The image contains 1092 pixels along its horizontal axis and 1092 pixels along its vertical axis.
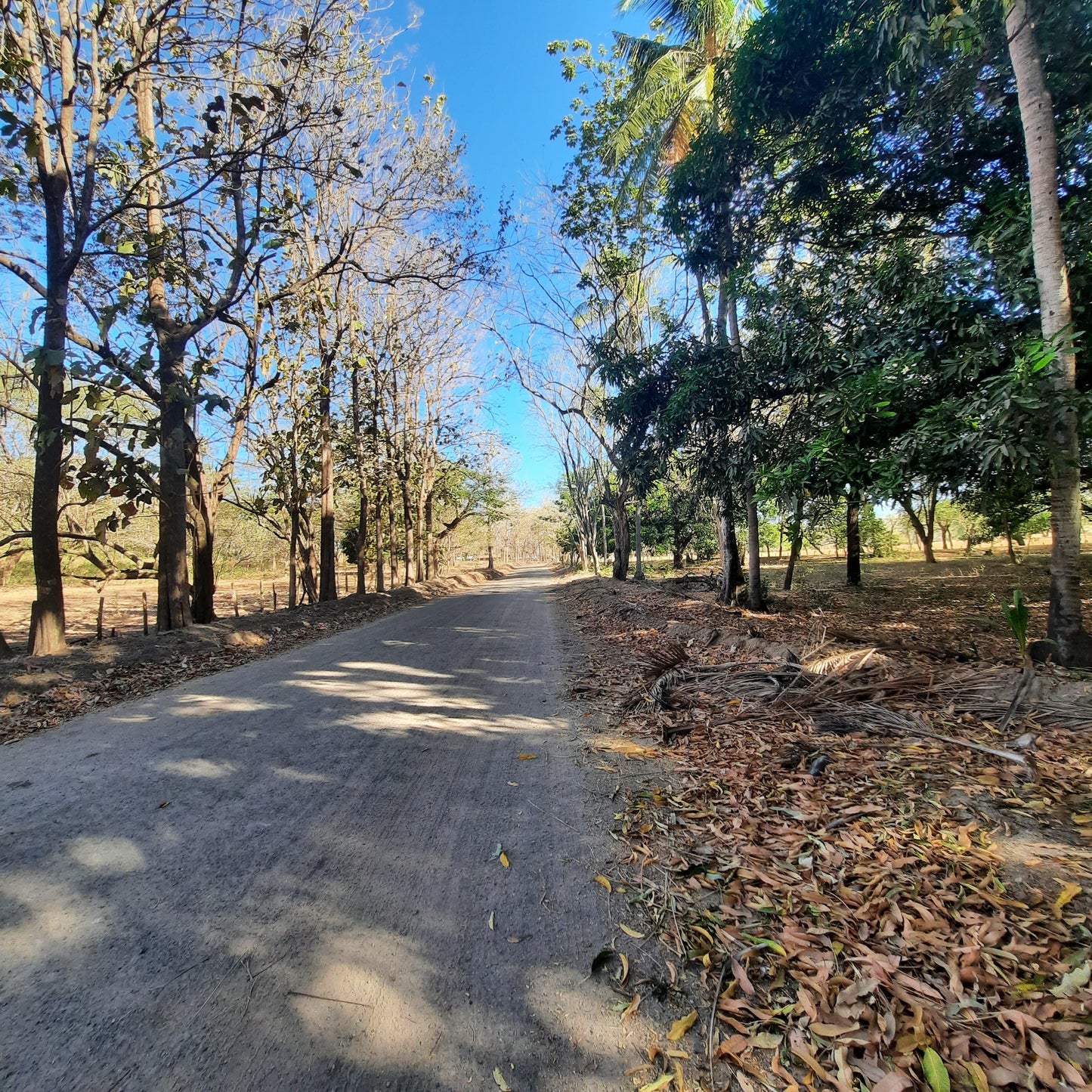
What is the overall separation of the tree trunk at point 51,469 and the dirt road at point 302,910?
9.75ft

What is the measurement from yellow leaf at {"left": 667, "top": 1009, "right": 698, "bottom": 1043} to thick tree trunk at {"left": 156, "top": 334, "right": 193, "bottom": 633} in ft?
28.7

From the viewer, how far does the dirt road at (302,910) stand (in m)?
1.54

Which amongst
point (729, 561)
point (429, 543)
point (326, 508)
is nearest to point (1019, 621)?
point (729, 561)

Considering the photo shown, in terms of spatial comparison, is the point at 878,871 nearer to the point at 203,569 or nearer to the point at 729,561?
the point at 729,561

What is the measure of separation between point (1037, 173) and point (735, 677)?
17.9ft

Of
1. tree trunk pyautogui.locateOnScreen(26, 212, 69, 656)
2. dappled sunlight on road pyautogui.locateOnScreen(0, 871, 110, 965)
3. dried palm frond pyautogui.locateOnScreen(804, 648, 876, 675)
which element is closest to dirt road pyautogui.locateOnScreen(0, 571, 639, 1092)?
dappled sunlight on road pyautogui.locateOnScreen(0, 871, 110, 965)

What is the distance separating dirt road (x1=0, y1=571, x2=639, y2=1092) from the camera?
1.54m

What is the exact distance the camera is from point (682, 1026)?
5.43 feet

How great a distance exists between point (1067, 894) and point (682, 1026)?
1548 millimetres

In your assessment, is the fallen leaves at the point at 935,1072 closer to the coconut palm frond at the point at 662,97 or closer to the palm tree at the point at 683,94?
the palm tree at the point at 683,94

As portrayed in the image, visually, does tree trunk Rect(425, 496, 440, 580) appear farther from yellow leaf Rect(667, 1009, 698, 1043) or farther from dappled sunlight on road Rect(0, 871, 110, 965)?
yellow leaf Rect(667, 1009, 698, 1043)

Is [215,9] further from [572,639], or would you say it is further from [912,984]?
[912,984]

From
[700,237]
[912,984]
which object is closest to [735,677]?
[912,984]

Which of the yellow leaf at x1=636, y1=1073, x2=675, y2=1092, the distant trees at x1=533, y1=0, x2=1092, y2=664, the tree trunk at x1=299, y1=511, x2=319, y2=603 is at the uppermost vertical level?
the distant trees at x1=533, y1=0, x2=1092, y2=664
